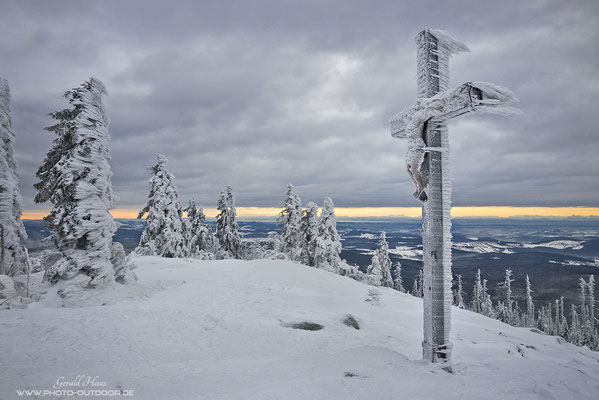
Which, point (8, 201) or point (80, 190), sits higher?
point (80, 190)

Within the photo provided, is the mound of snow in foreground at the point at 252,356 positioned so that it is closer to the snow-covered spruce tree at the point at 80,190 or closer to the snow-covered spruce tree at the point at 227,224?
the snow-covered spruce tree at the point at 80,190

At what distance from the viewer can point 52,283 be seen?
11.6 meters

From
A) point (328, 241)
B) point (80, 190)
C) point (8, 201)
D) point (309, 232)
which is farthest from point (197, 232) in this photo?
point (80, 190)

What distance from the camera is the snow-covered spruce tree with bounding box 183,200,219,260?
3944 centimetres

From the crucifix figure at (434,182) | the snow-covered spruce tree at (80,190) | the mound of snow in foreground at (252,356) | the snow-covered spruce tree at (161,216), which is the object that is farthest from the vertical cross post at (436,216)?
the snow-covered spruce tree at (161,216)

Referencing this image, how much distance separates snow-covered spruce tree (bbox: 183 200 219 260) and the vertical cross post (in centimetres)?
3674

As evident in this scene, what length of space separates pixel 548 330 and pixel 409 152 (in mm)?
73008

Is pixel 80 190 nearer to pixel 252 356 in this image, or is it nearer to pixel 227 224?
pixel 252 356

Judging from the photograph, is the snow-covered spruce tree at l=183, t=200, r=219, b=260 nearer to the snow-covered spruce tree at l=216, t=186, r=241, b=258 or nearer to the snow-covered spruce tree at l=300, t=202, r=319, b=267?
the snow-covered spruce tree at l=216, t=186, r=241, b=258

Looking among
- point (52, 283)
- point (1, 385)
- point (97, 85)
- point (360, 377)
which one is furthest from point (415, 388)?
point (97, 85)

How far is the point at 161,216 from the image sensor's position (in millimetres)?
30359

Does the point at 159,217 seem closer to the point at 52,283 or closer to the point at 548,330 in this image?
the point at 52,283

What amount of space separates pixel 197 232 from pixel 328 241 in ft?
64.1

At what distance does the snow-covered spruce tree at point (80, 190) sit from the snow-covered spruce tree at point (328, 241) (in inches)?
986
